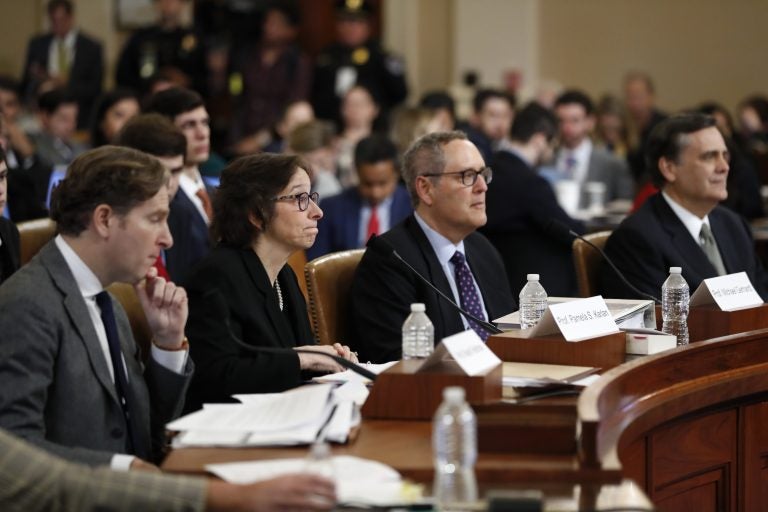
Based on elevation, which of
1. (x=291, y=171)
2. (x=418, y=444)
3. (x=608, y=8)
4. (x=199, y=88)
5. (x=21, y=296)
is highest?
(x=608, y=8)

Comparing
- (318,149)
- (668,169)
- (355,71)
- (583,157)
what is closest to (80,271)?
(668,169)

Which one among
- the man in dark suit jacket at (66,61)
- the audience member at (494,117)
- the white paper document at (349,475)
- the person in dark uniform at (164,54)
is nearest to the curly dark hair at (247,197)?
the white paper document at (349,475)

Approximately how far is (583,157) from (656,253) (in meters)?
4.27

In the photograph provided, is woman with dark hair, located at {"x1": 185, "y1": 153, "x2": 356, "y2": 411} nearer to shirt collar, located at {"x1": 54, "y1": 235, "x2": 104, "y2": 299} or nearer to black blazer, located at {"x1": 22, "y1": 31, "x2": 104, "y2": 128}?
shirt collar, located at {"x1": 54, "y1": 235, "x2": 104, "y2": 299}

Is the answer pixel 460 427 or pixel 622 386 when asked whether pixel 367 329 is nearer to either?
pixel 622 386

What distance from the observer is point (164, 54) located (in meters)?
9.42

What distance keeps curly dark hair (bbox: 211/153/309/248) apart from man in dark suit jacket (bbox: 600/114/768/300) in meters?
1.26

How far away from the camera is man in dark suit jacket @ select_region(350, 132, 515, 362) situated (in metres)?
3.38

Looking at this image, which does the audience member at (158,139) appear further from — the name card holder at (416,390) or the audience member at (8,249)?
the name card holder at (416,390)

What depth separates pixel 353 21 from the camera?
9.71 m

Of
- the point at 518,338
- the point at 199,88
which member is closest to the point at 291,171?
the point at 518,338

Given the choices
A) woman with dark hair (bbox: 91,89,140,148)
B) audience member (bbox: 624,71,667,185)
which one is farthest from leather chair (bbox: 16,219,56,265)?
audience member (bbox: 624,71,667,185)

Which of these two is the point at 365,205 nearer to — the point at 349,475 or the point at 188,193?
the point at 188,193

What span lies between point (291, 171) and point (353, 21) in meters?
6.78
